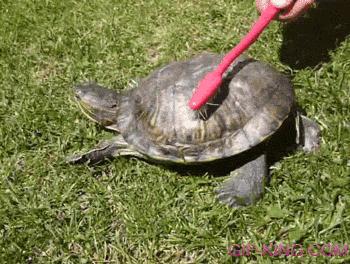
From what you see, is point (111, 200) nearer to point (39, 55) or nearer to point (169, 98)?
point (169, 98)

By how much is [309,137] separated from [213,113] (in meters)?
0.69

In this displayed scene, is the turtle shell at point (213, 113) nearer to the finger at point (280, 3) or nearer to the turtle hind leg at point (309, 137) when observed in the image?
the turtle hind leg at point (309, 137)

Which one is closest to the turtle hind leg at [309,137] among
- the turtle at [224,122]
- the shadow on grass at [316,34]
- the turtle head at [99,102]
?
the turtle at [224,122]

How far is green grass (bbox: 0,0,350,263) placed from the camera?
9.74 ft

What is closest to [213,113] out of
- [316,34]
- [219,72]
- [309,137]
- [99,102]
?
[219,72]

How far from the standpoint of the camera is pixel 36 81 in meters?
4.37

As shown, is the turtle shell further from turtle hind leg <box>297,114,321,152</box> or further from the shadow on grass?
the shadow on grass

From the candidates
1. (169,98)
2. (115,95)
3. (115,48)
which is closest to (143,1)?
(115,48)

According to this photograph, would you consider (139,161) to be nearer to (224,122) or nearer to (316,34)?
(224,122)

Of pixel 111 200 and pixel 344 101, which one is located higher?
pixel 344 101

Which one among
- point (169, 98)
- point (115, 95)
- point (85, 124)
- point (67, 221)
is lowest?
point (67, 221)

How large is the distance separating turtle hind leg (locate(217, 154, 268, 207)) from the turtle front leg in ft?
2.25

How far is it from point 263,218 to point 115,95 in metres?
1.47

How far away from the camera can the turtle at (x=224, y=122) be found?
304 cm
